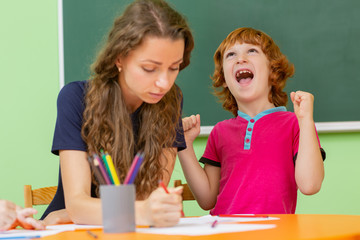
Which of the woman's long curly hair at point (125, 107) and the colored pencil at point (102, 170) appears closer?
the colored pencil at point (102, 170)

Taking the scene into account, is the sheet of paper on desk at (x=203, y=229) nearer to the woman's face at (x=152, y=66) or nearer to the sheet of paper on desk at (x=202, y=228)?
the sheet of paper on desk at (x=202, y=228)

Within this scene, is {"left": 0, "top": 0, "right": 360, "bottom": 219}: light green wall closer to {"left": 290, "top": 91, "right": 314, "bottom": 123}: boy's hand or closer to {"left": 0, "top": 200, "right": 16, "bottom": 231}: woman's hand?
{"left": 290, "top": 91, "right": 314, "bottom": 123}: boy's hand

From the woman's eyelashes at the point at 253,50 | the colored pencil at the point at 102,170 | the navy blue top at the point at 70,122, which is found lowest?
the colored pencil at the point at 102,170

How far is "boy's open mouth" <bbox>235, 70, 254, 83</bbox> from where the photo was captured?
68.5 inches

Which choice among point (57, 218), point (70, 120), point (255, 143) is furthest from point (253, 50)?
point (57, 218)

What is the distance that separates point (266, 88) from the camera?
1769 mm

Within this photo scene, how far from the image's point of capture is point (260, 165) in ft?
5.36

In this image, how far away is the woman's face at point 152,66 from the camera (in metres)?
1.17

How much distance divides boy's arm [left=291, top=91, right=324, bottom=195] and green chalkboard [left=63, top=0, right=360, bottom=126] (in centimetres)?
64

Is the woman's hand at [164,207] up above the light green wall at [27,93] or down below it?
below

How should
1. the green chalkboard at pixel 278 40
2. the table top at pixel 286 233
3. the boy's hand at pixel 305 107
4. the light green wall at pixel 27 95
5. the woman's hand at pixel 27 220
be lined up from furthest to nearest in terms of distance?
1. the light green wall at pixel 27 95
2. the green chalkboard at pixel 278 40
3. the boy's hand at pixel 305 107
4. the woman's hand at pixel 27 220
5. the table top at pixel 286 233

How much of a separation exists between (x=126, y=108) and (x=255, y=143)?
56cm

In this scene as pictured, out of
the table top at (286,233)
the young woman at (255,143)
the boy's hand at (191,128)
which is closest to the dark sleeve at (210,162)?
the young woman at (255,143)

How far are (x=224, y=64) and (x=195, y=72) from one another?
0.44 m
